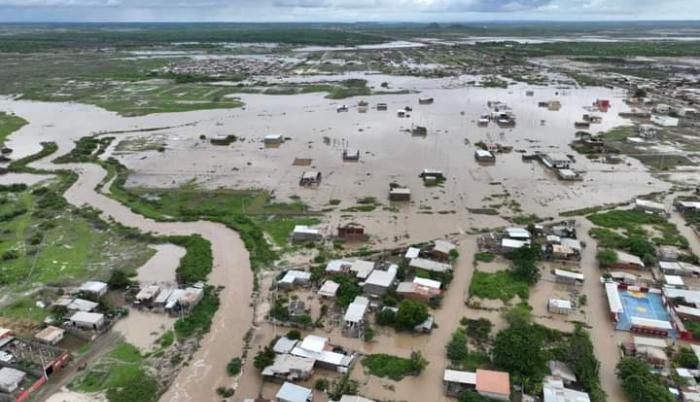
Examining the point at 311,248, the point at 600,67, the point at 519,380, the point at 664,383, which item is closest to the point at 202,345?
the point at 311,248

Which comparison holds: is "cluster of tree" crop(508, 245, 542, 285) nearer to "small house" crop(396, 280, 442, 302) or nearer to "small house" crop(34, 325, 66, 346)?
"small house" crop(396, 280, 442, 302)

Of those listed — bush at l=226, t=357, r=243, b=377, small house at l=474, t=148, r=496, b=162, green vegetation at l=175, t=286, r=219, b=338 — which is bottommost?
bush at l=226, t=357, r=243, b=377

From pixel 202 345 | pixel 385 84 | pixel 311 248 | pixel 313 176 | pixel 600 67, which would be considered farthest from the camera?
pixel 600 67

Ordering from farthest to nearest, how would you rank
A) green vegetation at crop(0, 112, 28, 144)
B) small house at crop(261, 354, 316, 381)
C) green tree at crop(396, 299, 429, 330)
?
green vegetation at crop(0, 112, 28, 144) → green tree at crop(396, 299, 429, 330) → small house at crop(261, 354, 316, 381)

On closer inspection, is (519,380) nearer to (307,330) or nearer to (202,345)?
(307,330)

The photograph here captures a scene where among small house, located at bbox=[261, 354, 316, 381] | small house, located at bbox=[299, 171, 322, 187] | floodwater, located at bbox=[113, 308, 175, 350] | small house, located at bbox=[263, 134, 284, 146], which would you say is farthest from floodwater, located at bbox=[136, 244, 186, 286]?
small house, located at bbox=[263, 134, 284, 146]

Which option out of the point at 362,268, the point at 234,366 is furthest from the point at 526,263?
the point at 234,366

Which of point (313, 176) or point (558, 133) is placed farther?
point (558, 133)
